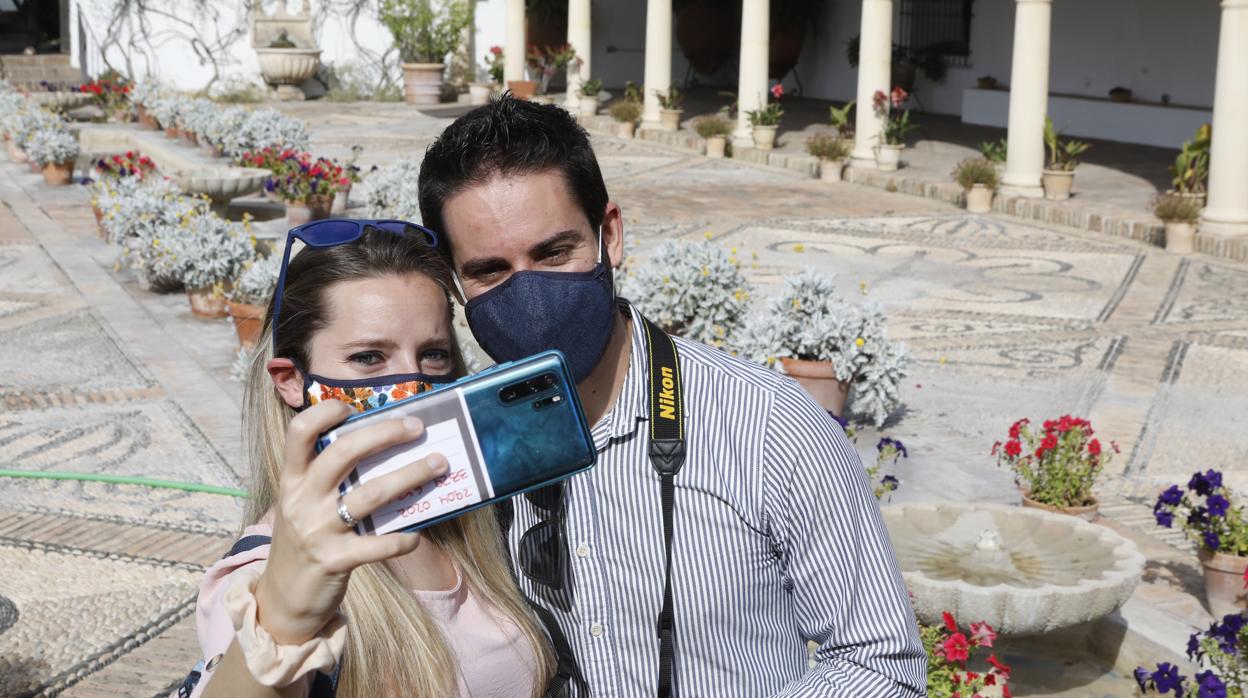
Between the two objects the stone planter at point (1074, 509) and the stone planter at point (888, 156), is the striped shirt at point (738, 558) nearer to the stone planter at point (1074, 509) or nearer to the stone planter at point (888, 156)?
the stone planter at point (1074, 509)

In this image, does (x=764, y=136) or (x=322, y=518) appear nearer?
(x=322, y=518)

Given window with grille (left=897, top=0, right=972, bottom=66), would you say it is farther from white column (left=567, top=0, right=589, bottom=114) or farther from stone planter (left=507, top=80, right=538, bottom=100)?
stone planter (left=507, top=80, right=538, bottom=100)

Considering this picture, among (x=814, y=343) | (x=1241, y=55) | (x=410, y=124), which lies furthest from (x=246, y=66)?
(x=814, y=343)

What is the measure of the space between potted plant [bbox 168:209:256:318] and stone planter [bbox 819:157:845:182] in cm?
913

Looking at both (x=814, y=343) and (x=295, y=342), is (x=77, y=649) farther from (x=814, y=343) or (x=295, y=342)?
(x=814, y=343)

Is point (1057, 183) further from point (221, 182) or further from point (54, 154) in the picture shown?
point (54, 154)

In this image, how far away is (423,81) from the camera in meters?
28.4

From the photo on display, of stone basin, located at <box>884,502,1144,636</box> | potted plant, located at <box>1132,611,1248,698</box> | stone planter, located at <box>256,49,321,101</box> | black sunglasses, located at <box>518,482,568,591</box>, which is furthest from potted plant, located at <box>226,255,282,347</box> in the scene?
stone planter, located at <box>256,49,321,101</box>

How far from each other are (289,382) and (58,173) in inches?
652

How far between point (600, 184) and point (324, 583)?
84 cm

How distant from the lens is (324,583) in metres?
1.28

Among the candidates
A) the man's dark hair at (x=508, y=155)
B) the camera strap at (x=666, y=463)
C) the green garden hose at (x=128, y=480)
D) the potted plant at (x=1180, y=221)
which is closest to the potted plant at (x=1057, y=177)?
the potted plant at (x=1180, y=221)

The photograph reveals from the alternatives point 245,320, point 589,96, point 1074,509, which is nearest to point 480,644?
point 1074,509

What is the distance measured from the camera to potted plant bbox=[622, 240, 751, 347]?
7605mm
